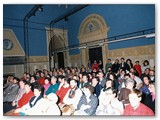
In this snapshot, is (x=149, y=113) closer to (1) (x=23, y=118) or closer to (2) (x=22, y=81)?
(1) (x=23, y=118)

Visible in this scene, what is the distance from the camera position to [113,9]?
10.4ft

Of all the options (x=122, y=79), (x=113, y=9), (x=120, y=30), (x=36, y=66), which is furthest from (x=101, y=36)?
(x=36, y=66)

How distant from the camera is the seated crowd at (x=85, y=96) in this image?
2.52 m

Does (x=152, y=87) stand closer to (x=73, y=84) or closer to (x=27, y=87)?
(x=73, y=84)

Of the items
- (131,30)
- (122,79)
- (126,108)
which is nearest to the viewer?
(126,108)

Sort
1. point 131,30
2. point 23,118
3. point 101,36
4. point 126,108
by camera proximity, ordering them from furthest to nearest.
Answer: point 101,36 < point 131,30 < point 23,118 < point 126,108

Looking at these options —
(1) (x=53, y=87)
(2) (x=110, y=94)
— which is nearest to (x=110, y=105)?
(2) (x=110, y=94)

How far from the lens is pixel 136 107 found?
240 centimetres

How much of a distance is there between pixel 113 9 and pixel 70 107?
184 centimetres

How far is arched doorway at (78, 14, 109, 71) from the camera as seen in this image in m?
4.07

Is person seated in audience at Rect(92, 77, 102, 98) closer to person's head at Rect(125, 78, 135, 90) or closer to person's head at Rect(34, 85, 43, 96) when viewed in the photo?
person's head at Rect(125, 78, 135, 90)

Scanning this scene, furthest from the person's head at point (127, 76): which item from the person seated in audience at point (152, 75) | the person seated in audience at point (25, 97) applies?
the person seated in audience at point (25, 97)

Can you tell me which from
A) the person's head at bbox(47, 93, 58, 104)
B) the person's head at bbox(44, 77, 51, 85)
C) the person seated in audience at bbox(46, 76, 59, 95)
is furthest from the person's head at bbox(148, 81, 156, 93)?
the person's head at bbox(44, 77, 51, 85)

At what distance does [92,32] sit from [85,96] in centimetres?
206
